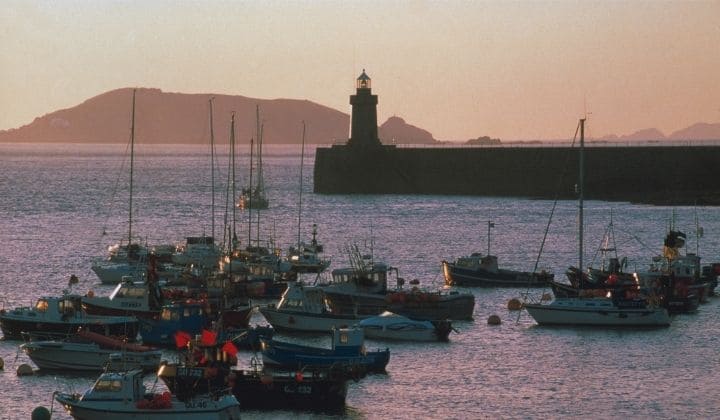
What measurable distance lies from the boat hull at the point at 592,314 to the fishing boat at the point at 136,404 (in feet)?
66.8

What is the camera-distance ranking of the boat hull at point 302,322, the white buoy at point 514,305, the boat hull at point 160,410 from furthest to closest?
the white buoy at point 514,305, the boat hull at point 302,322, the boat hull at point 160,410

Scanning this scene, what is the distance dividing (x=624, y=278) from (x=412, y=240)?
117 feet

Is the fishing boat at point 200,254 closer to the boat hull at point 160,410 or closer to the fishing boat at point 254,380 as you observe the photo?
the fishing boat at point 254,380

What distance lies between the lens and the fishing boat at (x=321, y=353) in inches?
1528

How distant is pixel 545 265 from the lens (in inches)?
2995

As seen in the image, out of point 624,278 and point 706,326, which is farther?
point 624,278

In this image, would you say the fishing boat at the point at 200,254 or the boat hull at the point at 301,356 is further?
the fishing boat at the point at 200,254

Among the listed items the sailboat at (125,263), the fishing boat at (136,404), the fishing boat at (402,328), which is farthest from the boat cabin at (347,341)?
the sailboat at (125,263)

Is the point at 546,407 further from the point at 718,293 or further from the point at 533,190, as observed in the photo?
the point at 533,190

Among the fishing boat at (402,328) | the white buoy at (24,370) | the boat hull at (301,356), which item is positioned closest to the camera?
the boat hull at (301,356)

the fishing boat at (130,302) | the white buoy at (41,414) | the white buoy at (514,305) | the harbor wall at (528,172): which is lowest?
the white buoy at (41,414)

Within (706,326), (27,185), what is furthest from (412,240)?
(27,185)

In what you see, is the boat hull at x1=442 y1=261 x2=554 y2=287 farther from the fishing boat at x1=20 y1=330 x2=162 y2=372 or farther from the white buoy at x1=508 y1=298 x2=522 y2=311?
the fishing boat at x1=20 y1=330 x2=162 y2=372

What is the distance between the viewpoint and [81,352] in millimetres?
39906
